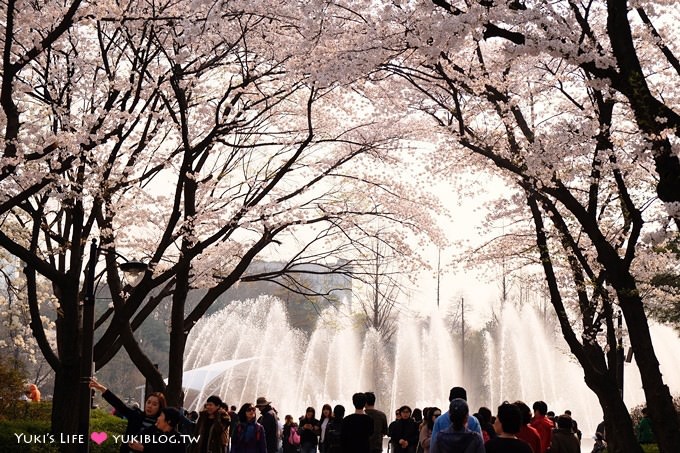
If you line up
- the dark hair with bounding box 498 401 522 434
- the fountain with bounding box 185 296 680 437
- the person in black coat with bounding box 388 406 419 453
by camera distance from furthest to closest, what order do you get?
the fountain with bounding box 185 296 680 437
the person in black coat with bounding box 388 406 419 453
the dark hair with bounding box 498 401 522 434

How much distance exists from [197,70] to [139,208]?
5127mm

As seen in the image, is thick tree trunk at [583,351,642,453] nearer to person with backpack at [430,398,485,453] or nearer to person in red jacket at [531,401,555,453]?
person in red jacket at [531,401,555,453]

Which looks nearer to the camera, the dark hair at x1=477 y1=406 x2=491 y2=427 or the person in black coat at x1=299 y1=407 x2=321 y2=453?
the dark hair at x1=477 y1=406 x2=491 y2=427

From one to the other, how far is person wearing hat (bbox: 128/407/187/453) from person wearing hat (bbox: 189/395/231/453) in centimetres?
156

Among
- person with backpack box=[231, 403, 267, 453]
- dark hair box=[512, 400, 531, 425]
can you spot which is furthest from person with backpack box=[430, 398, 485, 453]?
person with backpack box=[231, 403, 267, 453]

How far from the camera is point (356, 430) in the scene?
1025 centimetres

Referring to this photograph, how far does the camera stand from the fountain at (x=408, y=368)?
35156 mm

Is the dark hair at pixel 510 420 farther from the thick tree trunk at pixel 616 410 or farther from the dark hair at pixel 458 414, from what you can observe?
the thick tree trunk at pixel 616 410

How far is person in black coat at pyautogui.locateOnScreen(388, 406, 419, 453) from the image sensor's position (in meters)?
13.2

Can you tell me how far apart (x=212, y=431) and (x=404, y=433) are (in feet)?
15.7

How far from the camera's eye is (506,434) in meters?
6.64

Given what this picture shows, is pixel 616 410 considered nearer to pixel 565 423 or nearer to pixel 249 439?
pixel 565 423

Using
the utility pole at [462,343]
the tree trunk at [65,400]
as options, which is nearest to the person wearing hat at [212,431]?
the tree trunk at [65,400]

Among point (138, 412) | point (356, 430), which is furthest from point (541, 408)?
point (138, 412)
